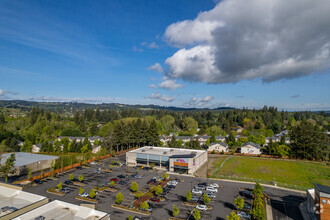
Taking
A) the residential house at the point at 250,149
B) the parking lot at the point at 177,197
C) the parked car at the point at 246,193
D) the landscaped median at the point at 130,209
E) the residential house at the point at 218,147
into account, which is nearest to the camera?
the landscaped median at the point at 130,209

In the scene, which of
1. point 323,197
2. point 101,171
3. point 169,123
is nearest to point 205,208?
point 323,197

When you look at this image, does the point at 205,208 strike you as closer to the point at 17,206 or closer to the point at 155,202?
the point at 155,202

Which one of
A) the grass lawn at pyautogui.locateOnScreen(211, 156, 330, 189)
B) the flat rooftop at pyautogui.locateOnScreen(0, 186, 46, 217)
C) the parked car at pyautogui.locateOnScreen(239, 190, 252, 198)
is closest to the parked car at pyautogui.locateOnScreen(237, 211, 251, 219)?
the parked car at pyautogui.locateOnScreen(239, 190, 252, 198)

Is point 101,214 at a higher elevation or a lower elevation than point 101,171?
higher

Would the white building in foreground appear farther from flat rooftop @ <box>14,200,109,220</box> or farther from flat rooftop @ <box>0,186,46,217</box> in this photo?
flat rooftop @ <box>14,200,109,220</box>

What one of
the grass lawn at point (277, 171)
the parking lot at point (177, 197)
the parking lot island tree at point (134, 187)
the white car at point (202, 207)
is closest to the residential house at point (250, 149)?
the grass lawn at point (277, 171)

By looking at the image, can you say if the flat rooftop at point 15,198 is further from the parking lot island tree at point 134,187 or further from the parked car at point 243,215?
the parked car at point 243,215

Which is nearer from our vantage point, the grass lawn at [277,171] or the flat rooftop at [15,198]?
the flat rooftop at [15,198]
